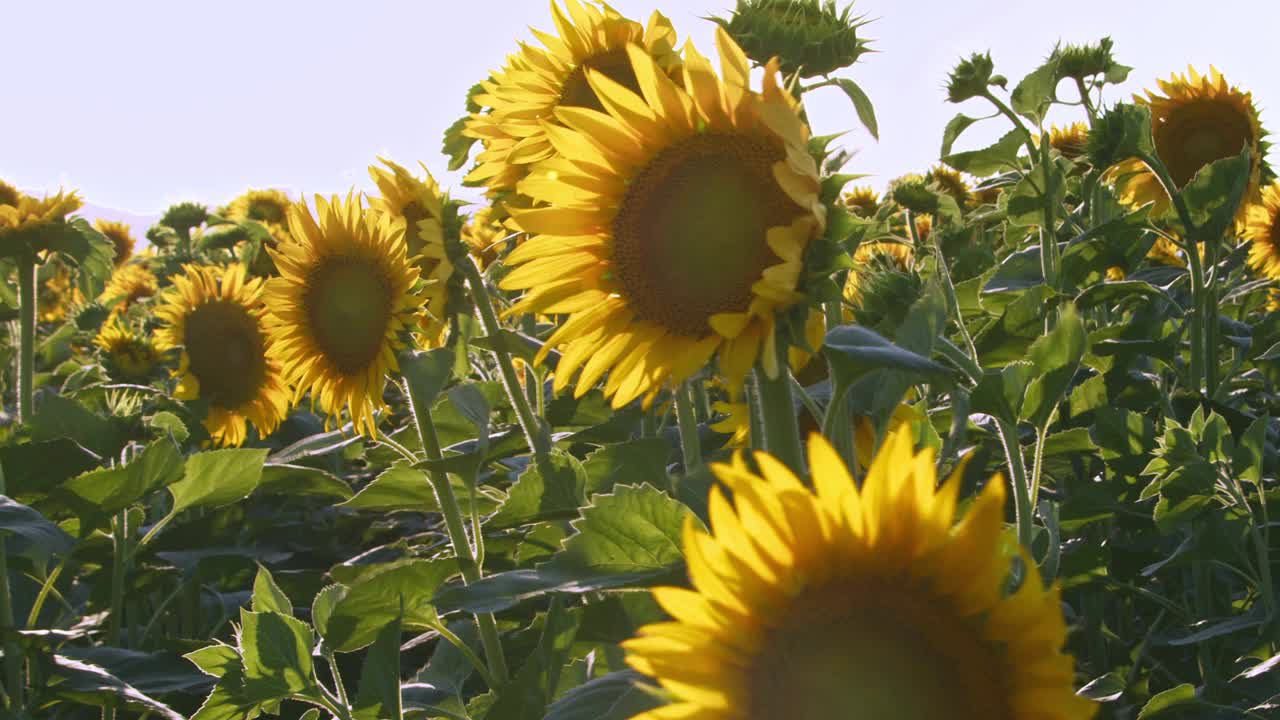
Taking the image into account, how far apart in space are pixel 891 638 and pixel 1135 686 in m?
1.23

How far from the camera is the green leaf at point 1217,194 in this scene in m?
2.31

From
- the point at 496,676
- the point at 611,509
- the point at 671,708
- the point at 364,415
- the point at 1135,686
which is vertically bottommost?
the point at 1135,686

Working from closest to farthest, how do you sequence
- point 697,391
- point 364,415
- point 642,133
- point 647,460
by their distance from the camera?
point 642,133, point 647,460, point 364,415, point 697,391

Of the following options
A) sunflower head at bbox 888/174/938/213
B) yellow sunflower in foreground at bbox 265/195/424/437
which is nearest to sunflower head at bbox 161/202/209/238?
sunflower head at bbox 888/174/938/213

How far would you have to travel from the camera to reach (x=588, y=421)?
101 inches

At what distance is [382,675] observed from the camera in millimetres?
1490

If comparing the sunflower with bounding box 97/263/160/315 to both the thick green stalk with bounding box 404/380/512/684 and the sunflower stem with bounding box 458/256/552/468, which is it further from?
the thick green stalk with bounding box 404/380/512/684

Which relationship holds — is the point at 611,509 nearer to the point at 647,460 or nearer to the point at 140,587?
the point at 647,460

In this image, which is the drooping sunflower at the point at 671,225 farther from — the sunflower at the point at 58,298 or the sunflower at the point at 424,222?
the sunflower at the point at 58,298

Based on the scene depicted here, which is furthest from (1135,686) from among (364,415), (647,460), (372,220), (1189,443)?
(372,220)

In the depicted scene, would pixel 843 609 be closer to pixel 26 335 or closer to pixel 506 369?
pixel 506 369

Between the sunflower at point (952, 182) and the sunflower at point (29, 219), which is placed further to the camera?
the sunflower at point (952, 182)

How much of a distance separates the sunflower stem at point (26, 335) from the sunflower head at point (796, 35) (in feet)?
7.33

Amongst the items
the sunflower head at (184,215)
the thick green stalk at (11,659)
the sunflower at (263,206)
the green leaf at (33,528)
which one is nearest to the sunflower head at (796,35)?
the green leaf at (33,528)
